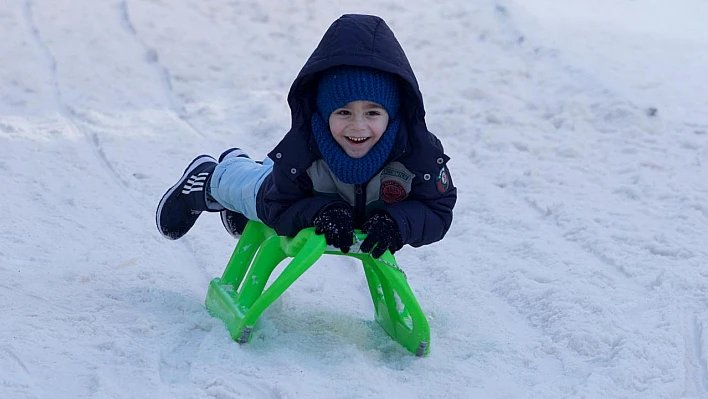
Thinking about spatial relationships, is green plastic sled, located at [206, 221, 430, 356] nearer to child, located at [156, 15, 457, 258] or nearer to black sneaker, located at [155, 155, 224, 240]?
child, located at [156, 15, 457, 258]

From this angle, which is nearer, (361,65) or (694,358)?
(361,65)

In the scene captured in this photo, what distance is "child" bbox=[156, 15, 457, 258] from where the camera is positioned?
2666mm

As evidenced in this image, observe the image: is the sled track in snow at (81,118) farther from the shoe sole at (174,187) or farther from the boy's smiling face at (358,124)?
the boy's smiling face at (358,124)

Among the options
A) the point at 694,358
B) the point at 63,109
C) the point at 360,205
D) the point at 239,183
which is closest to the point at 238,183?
the point at 239,183

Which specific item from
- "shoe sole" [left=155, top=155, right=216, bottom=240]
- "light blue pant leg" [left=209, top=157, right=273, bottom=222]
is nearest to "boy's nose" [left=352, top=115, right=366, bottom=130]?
"light blue pant leg" [left=209, top=157, right=273, bottom=222]

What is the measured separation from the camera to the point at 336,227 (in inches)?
104

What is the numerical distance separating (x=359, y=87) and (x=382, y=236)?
435 millimetres

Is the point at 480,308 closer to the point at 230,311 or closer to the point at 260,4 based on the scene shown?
the point at 230,311

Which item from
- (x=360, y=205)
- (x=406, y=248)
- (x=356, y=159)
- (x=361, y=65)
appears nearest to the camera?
(x=361, y=65)

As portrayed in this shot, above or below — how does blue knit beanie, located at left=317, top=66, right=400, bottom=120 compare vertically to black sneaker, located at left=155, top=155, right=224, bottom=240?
above

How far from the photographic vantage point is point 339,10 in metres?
7.91

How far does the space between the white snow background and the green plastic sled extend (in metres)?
0.06

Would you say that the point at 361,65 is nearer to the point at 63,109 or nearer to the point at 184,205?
the point at 184,205

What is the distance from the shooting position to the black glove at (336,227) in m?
2.64
